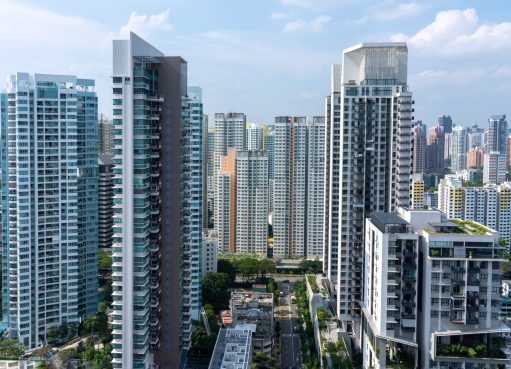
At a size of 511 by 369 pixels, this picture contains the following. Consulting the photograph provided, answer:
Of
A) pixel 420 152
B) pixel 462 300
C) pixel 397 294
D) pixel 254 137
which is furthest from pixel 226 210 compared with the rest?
pixel 420 152

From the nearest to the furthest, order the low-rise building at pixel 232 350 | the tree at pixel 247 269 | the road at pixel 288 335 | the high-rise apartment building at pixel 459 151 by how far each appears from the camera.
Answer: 1. the low-rise building at pixel 232 350
2. the road at pixel 288 335
3. the tree at pixel 247 269
4. the high-rise apartment building at pixel 459 151

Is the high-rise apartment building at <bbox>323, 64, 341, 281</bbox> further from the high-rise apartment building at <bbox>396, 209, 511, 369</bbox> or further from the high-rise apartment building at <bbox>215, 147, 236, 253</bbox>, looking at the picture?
the high-rise apartment building at <bbox>215, 147, 236, 253</bbox>

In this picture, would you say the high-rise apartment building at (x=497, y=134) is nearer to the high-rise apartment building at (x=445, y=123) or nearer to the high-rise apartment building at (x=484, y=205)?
the high-rise apartment building at (x=445, y=123)

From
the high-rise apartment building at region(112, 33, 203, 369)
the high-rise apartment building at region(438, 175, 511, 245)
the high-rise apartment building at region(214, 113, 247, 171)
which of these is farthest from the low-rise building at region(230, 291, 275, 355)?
the high-rise apartment building at region(214, 113, 247, 171)

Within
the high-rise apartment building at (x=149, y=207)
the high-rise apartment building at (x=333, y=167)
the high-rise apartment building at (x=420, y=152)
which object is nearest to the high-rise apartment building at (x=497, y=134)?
the high-rise apartment building at (x=420, y=152)

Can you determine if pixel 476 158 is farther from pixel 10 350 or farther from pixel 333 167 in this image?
pixel 10 350
